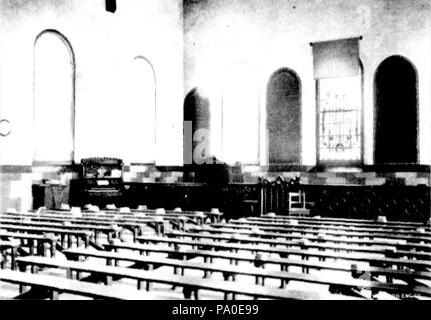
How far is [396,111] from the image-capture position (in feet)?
34.4

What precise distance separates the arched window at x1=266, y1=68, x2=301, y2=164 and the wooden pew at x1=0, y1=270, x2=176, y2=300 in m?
9.19

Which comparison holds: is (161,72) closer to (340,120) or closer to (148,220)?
(340,120)

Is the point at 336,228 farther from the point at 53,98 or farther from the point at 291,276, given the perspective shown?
the point at 53,98

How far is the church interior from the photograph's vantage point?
9.32m

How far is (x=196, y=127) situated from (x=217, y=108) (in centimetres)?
75

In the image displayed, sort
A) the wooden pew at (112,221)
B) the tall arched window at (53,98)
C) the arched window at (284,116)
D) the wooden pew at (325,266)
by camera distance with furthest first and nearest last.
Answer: the arched window at (284,116)
the tall arched window at (53,98)
the wooden pew at (112,221)
the wooden pew at (325,266)

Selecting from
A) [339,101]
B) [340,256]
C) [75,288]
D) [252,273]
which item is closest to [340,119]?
[339,101]

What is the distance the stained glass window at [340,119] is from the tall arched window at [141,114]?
3.93m

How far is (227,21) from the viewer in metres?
12.4

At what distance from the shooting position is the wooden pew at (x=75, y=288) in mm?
2303

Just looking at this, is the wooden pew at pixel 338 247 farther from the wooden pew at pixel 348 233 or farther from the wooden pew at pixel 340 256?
the wooden pew at pixel 348 233

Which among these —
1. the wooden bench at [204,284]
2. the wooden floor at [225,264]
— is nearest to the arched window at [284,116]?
the wooden floor at [225,264]

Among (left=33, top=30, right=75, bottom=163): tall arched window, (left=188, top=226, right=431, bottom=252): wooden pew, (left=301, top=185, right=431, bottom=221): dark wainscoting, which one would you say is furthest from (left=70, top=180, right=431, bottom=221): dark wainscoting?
(left=188, top=226, right=431, bottom=252): wooden pew
